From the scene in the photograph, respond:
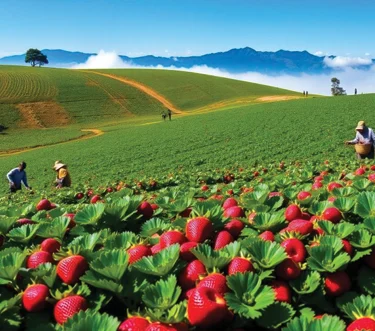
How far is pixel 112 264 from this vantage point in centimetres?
189

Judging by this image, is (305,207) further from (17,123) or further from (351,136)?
(17,123)

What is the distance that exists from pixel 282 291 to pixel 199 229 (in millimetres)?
667

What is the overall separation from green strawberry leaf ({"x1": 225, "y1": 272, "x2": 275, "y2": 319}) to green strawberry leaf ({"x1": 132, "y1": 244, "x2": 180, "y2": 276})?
1.00 ft

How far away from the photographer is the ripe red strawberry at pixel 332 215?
262 centimetres

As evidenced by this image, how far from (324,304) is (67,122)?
71.7 m

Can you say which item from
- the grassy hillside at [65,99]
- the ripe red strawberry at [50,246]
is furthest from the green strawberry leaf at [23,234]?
the grassy hillside at [65,99]

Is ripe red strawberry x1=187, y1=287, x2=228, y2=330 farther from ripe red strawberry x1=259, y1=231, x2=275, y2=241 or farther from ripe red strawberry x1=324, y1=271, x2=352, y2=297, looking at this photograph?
ripe red strawberry x1=259, y1=231, x2=275, y2=241

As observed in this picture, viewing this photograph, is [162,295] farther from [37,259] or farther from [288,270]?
[37,259]

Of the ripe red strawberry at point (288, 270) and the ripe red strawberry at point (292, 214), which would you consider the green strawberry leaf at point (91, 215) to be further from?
the ripe red strawberry at point (288, 270)

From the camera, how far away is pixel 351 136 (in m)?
28.0

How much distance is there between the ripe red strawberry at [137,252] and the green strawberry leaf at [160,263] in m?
0.18

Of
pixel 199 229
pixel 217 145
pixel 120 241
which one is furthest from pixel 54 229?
pixel 217 145

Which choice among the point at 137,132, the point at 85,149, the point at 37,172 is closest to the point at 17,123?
the point at 137,132

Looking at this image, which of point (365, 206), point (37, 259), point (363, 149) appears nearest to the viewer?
point (37, 259)
